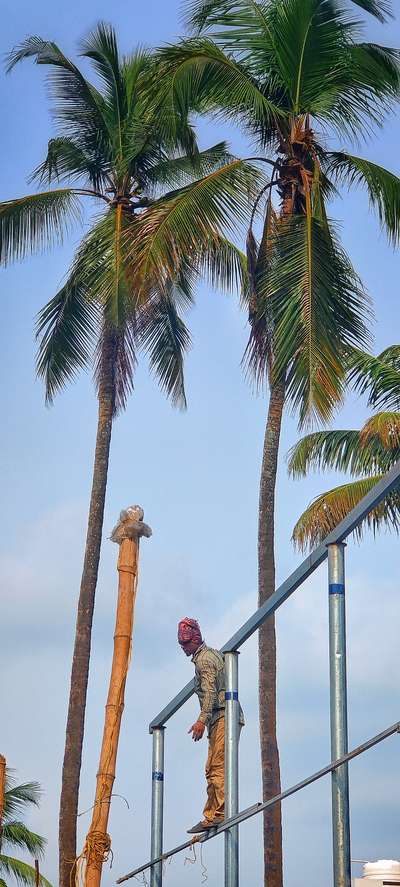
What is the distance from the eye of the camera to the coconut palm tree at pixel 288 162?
18.5 metres

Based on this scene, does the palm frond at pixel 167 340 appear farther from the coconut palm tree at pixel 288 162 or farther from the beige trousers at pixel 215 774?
the beige trousers at pixel 215 774

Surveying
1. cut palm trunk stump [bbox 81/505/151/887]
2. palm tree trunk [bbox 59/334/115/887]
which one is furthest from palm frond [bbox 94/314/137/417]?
cut palm trunk stump [bbox 81/505/151/887]

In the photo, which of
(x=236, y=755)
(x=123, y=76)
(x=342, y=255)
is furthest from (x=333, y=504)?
(x=236, y=755)

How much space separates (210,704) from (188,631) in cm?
65

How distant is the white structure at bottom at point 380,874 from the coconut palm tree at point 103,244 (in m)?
12.9

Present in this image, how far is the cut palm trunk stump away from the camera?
35.7ft

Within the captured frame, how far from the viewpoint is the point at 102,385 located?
23.2 meters

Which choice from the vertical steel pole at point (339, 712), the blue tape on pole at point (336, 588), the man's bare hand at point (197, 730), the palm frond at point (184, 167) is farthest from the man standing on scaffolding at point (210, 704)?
the palm frond at point (184, 167)

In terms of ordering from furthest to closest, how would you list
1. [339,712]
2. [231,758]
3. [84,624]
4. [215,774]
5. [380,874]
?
[84,624]
[215,774]
[231,758]
[380,874]
[339,712]

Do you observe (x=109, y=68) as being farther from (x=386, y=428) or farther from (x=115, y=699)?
(x=115, y=699)

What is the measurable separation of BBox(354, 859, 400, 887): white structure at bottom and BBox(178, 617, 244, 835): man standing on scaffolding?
4.69ft

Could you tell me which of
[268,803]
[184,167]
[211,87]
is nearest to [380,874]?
[268,803]

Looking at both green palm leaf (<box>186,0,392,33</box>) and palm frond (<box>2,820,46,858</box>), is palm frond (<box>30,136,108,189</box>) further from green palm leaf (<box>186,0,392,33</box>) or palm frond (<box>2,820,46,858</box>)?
palm frond (<box>2,820,46,858</box>)

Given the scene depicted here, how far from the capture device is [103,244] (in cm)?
2212
